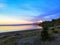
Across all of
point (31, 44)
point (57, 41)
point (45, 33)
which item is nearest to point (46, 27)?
point (45, 33)

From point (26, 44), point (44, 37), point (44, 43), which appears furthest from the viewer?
point (44, 37)

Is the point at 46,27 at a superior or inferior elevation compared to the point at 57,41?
superior

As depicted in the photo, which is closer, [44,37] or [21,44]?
[21,44]

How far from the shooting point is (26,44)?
10672 mm

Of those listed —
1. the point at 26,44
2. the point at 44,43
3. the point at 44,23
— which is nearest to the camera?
the point at 26,44

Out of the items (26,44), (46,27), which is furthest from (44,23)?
(26,44)

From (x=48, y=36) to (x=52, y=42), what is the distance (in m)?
0.90

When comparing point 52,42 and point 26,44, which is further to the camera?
point 52,42

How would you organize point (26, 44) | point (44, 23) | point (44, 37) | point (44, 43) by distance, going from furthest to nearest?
point (44, 23), point (44, 37), point (44, 43), point (26, 44)

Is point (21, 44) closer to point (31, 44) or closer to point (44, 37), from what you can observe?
point (31, 44)

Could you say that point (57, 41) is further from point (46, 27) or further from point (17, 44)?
point (17, 44)

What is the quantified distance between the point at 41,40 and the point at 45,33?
0.78 metres

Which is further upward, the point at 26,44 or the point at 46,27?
the point at 46,27

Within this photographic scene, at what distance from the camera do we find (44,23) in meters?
13.6
